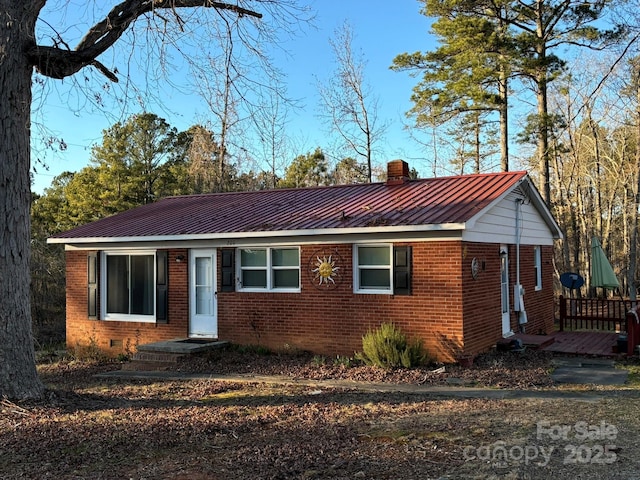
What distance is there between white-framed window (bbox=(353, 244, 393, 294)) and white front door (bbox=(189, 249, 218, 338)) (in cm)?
355

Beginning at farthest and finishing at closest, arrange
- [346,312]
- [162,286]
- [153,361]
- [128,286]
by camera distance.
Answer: [128,286] → [162,286] → [153,361] → [346,312]

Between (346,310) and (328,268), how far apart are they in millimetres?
938

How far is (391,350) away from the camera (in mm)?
10773

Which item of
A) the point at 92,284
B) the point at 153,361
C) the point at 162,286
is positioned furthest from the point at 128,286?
the point at 153,361

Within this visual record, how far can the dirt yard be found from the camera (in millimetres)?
5184

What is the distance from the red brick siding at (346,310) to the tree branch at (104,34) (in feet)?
18.0

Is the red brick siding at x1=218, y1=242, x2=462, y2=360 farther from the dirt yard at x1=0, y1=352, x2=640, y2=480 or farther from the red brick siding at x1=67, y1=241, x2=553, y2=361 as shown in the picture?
the dirt yard at x1=0, y1=352, x2=640, y2=480

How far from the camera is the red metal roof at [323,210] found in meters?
11.6

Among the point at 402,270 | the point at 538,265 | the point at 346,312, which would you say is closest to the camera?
the point at 402,270

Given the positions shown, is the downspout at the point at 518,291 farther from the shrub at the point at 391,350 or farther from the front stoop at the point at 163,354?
the front stoop at the point at 163,354

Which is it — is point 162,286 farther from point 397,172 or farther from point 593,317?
point 593,317

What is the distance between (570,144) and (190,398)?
27.0 meters

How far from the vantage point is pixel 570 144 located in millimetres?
30203

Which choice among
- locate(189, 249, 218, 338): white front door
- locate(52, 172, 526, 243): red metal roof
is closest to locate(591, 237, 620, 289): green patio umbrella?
locate(52, 172, 526, 243): red metal roof
